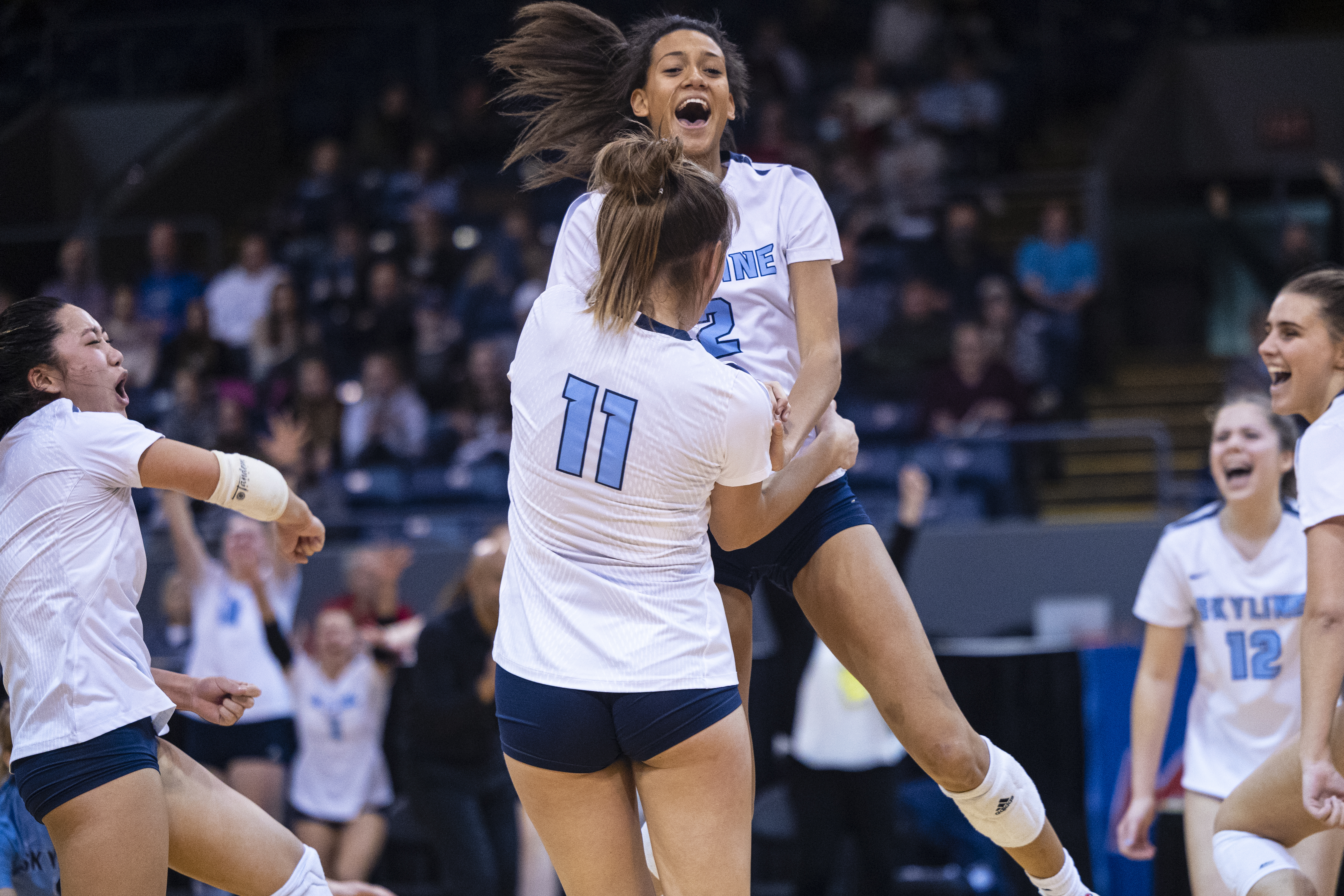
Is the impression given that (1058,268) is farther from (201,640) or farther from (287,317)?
(201,640)

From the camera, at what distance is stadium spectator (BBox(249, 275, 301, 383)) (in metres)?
10.5

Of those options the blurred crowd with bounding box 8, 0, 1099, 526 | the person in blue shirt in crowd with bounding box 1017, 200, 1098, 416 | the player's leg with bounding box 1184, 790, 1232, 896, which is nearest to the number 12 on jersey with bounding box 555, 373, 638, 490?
the player's leg with bounding box 1184, 790, 1232, 896

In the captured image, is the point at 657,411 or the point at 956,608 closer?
the point at 657,411

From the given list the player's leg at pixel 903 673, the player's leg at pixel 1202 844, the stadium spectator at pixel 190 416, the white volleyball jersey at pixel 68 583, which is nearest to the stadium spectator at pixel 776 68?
the stadium spectator at pixel 190 416

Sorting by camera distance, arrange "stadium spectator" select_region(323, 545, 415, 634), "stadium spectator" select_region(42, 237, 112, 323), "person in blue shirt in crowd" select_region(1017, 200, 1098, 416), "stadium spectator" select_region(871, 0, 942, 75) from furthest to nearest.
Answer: "stadium spectator" select_region(871, 0, 942, 75) < "stadium spectator" select_region(42, 237, 112, 323) < "person in blue shirt in crowd" select_region(1017, 200, 1098, 416) < "stadium spectator" select_region(323, 545, 415, 634)

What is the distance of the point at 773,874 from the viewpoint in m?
6.94

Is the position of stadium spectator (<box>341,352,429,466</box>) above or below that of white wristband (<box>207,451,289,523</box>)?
below

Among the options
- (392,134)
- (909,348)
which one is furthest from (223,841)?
(392,134)

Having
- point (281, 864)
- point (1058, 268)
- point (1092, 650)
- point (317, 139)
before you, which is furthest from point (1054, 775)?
point (317, 139)

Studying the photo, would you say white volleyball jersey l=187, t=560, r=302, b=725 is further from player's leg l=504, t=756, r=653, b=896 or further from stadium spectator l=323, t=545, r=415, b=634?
player's leg l=504, t=756, r=653, b=896

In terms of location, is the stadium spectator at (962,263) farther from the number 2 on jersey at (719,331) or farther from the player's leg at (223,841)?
the player's leg at (223,841)

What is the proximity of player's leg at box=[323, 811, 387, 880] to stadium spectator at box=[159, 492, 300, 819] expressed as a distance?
31 cm

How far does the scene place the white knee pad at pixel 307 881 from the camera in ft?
10.7

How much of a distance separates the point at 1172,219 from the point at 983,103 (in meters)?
2.35
